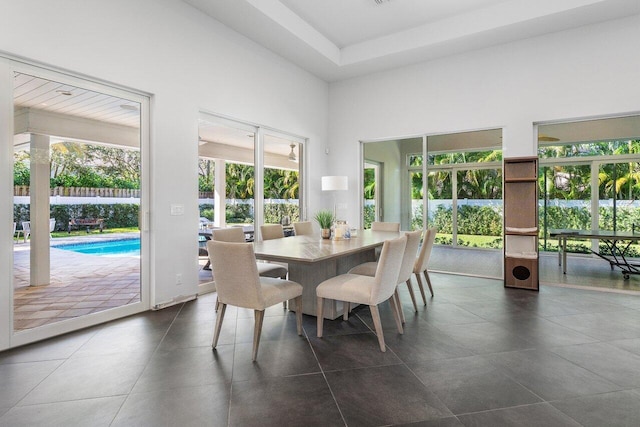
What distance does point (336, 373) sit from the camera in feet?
7.70

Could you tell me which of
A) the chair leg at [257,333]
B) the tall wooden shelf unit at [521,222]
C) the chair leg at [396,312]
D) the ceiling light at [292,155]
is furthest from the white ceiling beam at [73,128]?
the tall wooden shelf unit at [521,222]

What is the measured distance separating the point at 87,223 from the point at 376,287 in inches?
111

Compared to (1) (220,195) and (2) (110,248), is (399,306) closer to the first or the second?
(1) (220,195)

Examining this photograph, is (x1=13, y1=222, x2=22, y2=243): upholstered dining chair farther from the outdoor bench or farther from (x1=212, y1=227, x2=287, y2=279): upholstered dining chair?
(x1=212, y1=227, x2=287, y2=279): upholstered dining chair

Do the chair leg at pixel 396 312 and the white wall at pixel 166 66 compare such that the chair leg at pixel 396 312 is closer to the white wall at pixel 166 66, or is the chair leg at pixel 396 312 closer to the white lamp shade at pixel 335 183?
the white wall at pixel 166 66

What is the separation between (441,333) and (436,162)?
3.56 m

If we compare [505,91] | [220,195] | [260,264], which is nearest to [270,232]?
[260,264]

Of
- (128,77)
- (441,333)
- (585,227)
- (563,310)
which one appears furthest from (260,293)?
(585,227)

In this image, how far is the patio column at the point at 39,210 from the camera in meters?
2.94

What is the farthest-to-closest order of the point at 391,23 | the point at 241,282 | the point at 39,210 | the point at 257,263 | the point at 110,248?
the point at 391,23 → the point at 257,263 → the point at 110,248 → the point at 39,210 → the point at 241,282

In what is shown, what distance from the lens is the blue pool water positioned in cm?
328

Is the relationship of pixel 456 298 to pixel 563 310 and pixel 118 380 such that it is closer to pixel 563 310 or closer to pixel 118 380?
pixel 563 310

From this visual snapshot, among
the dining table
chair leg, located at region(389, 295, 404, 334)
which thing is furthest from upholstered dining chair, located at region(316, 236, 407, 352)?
the dining table

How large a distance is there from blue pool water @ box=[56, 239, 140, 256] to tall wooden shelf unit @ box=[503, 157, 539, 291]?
470cm
